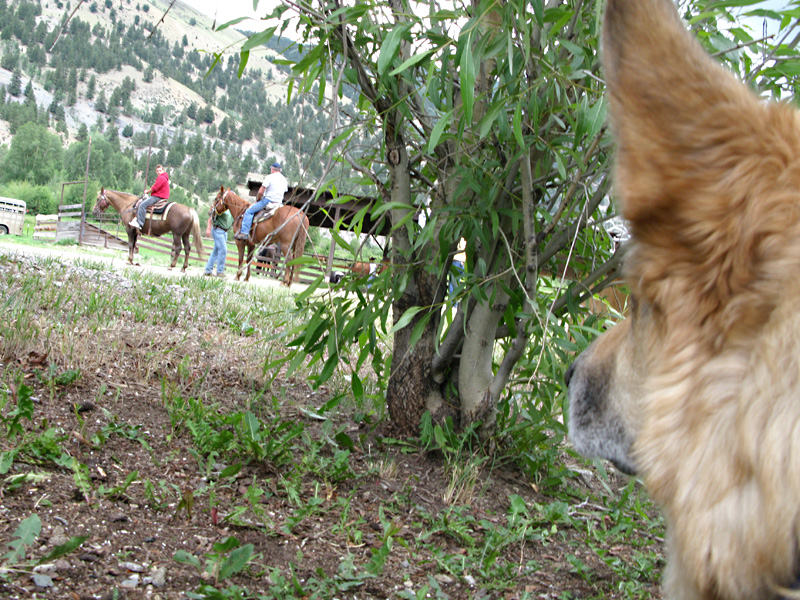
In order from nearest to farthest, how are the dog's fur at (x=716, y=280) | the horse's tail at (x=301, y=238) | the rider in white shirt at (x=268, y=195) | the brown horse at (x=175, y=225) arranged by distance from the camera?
the dog's fur at (x=716, y=280) < the horse's tail at (x=301, y=238) < the rider in white shirt at (x=268, y=195) < the brown horse at (x=175, y=225)

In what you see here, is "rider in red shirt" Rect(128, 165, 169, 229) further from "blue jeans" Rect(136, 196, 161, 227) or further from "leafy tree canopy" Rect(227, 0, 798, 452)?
"leafy tree canopy" Rect(227, 0, 798, 452)

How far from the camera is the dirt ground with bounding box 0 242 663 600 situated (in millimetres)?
1873

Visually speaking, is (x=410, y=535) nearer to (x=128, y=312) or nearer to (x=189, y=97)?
(x=128, y=312)

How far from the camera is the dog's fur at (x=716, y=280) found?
72 cm

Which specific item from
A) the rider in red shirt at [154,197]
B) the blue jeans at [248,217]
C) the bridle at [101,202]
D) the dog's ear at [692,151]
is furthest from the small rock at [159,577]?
the bridle at [101,202]

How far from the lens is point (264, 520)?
2.25 meters

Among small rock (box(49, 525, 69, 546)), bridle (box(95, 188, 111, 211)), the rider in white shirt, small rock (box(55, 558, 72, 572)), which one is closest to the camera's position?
small rock (box(55, 558, 72, 572))

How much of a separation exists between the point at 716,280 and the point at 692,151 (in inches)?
6.9

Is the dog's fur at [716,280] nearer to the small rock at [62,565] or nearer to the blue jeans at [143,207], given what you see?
the small rock at [62,565]

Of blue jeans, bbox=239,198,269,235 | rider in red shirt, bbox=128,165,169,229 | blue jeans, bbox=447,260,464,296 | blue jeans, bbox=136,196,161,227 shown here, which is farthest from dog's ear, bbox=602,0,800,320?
blue jeans, bbox=136,196,161,227

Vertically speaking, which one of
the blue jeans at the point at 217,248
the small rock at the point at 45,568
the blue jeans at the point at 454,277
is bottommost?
the blue jeans at the point at 217,248

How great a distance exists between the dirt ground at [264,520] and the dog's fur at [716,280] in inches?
54.7

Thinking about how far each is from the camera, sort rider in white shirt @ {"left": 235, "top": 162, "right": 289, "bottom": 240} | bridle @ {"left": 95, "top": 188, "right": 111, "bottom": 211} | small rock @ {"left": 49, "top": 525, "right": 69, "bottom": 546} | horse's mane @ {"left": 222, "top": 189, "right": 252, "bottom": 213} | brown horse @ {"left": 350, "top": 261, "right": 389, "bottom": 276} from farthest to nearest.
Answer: bridle @ {"left": 95, "top": 188, "right": 111, "bottom": 211}, horse's mane @ {"left": 222, "top": 189, "right": 252, "bottom": 213}, rider in white shirt @ {"left": 235, "top": 162, "right": 289, "bottom": 240}, brown horse @ {"left": 350, "top": 261, "right": 389, "bottom": 276}, small rock @ {"left": 49, "top": 525, "right": 69, "bottom": 546}

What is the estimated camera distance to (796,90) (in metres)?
2.22
